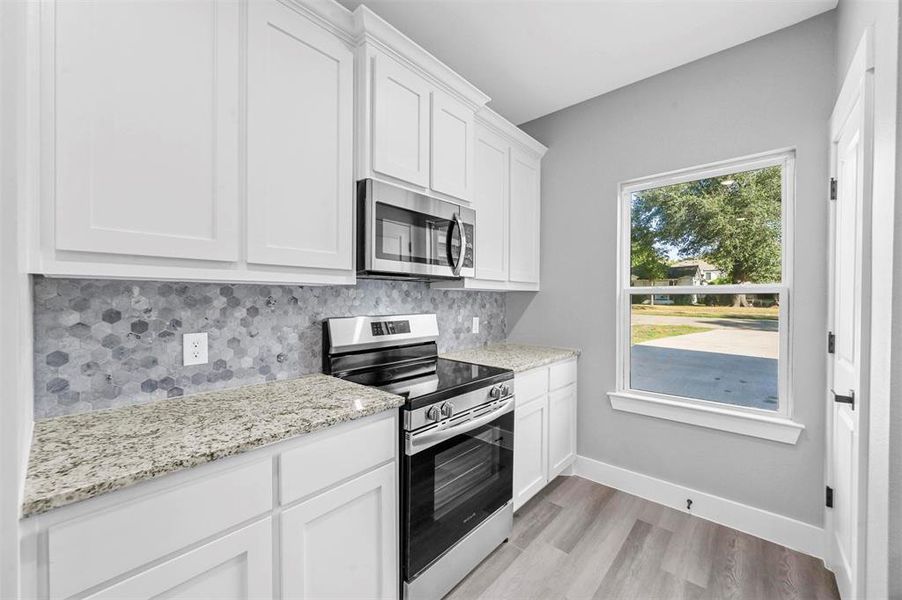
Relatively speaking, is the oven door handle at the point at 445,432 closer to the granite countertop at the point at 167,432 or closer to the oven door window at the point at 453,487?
the oven door window at the point at 453,487

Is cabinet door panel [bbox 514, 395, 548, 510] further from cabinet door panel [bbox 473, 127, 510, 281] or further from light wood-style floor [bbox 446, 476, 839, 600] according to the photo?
cabinet door panel [bbox 473, 127, 510, 281]

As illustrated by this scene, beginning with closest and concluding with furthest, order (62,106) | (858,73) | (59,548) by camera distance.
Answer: (59,548) → (62,106) → (858,73)

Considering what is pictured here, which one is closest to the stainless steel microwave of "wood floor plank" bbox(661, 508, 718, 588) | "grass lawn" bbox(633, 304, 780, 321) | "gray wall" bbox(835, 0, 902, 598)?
"grass lawn" bbox(633, 304, 780, 321)

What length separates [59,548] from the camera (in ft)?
2.58

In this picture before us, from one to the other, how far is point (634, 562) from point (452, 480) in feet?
3.44

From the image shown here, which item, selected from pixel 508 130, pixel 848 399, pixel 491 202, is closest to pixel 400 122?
pixel 491 202

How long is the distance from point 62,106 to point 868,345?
2448 millimetres

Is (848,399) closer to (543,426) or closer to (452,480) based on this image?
(543,426)

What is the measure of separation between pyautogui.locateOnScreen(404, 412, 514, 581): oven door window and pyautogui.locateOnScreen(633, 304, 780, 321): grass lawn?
127 centimetres

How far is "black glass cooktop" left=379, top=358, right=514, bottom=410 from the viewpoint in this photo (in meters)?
1.56

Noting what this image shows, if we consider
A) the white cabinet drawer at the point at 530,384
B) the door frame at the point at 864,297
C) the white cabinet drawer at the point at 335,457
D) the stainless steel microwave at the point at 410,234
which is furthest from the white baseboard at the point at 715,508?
the white cabinet drawer at the point at 335,457

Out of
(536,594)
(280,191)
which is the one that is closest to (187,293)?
(280,191)

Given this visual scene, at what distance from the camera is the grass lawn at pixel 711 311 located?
216 cm

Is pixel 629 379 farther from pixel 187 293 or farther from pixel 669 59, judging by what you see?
pixel 187 293
